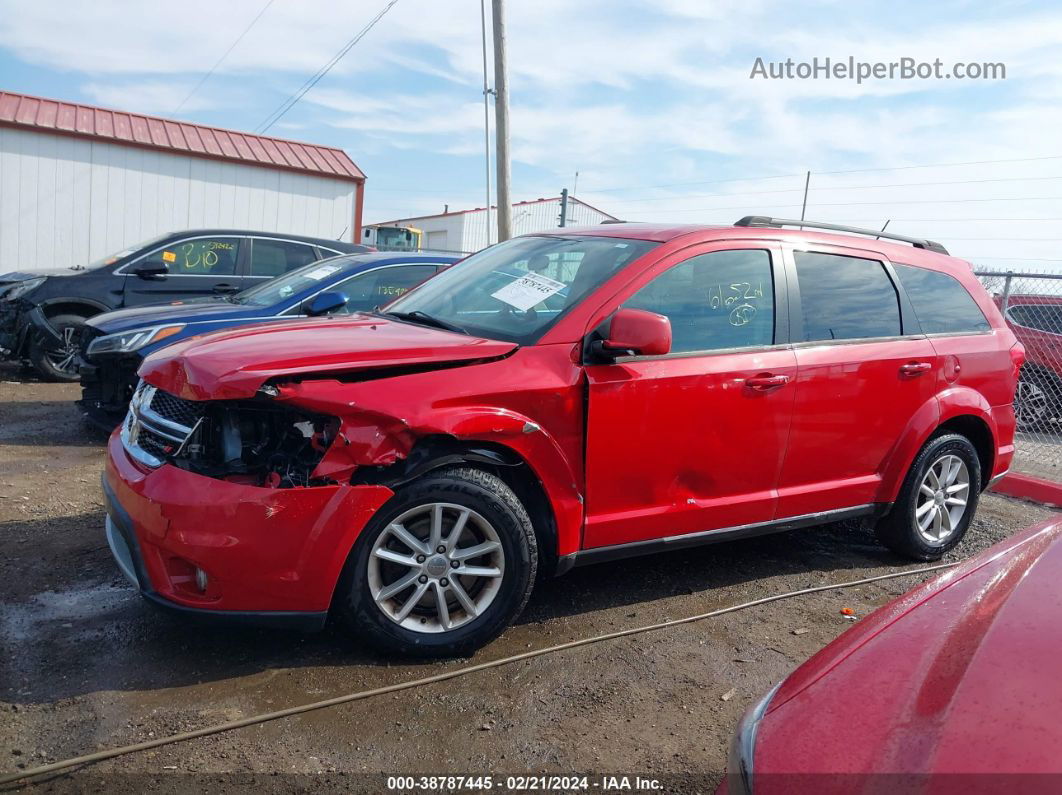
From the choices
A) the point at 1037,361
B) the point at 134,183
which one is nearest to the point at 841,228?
the point at 1037,361

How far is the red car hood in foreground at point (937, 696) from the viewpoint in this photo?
145cm

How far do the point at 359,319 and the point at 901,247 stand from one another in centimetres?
309

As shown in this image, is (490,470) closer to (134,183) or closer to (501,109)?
(501,109)

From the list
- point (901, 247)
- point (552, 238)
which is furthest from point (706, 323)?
point (901, 247)

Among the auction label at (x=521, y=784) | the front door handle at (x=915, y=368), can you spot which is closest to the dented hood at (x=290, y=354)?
the auction label at (x=521, y=784)

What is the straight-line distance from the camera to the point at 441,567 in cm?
331

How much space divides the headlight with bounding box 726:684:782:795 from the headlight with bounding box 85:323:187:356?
5.42 meters

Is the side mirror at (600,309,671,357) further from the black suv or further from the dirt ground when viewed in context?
the black suv

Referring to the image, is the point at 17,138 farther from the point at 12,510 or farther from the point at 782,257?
the point at 782,257

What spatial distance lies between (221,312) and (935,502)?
16.7 ft

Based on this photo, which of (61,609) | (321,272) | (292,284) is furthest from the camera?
(321,272)

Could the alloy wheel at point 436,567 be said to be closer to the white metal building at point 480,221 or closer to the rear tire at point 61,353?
the rear tire at point 61,353

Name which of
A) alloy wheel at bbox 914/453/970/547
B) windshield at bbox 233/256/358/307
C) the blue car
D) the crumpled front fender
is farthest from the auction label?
windshield at bbox 233/256/358/307

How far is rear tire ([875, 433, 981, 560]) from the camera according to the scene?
4.81 m
